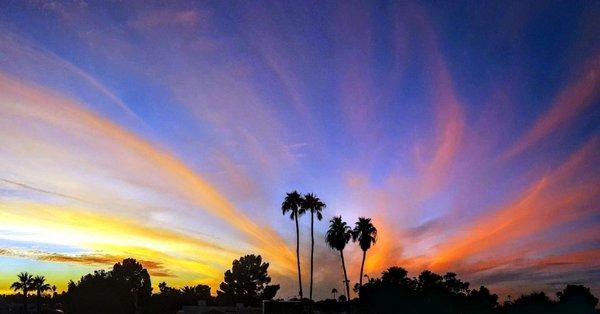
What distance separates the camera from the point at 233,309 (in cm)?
8850

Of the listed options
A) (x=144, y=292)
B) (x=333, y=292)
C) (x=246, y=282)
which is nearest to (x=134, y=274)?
(x=144, y=292)

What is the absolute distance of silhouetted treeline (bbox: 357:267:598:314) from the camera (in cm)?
8650

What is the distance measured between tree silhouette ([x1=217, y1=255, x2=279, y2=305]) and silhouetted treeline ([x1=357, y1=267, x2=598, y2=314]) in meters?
43.5

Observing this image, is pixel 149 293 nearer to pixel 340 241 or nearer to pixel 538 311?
pixel 340 241

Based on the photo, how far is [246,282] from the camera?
477 ft

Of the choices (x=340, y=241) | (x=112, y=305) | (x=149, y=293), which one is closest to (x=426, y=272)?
(x=340, y=241)

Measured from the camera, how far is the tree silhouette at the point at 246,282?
144375mm

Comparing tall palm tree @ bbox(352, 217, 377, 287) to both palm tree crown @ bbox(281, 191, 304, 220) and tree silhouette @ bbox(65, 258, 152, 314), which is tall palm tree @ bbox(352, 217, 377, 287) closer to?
palm tree crown @ bbox(281, 191, 304, 220)

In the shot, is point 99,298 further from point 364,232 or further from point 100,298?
point 364,232

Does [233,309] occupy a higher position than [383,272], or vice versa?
[383,272]

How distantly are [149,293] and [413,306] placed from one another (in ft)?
307

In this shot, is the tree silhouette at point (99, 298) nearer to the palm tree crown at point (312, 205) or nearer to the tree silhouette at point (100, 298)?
the tree silhouette at point (100, 298)

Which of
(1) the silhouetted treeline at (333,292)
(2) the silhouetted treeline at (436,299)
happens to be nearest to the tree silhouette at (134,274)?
(1) the silhouetted treeline at (333,292)

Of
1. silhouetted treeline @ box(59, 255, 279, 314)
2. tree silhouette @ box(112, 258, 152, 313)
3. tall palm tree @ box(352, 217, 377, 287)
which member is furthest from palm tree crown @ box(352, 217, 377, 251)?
tree silhouette @ box(112, 258, 152, 313)
